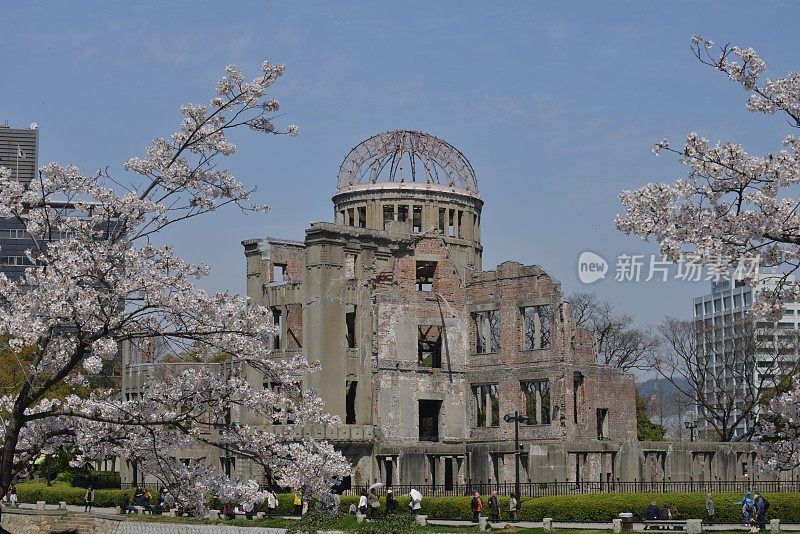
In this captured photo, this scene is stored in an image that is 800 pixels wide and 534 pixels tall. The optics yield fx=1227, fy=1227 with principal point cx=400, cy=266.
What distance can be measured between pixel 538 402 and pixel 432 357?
25.5ft

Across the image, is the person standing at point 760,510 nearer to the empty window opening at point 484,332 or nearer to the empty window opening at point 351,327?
the empty window opening at point 484,332

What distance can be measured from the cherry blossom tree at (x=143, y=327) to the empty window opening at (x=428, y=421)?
133 ft

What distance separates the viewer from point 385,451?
57.3 meters

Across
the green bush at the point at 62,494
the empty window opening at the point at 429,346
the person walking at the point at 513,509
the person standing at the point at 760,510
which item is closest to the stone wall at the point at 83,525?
the green bush at the point at 62,494

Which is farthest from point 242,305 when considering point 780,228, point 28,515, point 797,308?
point 797,308

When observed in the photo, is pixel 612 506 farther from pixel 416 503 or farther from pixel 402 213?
pixel 402 213

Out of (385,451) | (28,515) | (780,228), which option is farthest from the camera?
(385,451)

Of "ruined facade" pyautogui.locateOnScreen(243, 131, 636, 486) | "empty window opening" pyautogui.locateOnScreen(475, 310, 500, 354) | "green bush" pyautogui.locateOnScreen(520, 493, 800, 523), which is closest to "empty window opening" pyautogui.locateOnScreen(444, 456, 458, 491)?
"ruined facade" pyautogui.locateOnScreen(243, 131, 636, 486)

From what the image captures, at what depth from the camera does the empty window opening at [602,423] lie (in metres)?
57.9

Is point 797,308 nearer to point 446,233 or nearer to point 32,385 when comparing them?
point 446,233

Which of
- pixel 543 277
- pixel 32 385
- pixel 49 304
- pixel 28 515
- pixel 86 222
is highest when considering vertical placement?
pixel 543 277

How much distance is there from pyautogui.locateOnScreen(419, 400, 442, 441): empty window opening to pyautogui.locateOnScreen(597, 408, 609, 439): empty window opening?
8088 mm

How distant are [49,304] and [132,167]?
9.19 ft

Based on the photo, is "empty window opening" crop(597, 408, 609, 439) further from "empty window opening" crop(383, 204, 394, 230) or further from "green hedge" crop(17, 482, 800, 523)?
"empty window opening" crop(383, 204, 394, 230)
